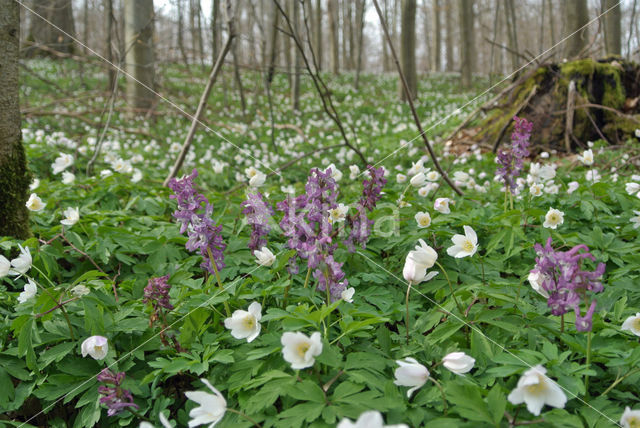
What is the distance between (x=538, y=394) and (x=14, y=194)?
258 centimetres

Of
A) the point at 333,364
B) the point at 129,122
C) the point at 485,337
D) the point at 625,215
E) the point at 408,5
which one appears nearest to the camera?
the point at 333,364

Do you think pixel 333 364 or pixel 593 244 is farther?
pixel 593 244

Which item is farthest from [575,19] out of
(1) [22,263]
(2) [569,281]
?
(1) [22,263]

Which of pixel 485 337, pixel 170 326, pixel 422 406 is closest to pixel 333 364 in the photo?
pixel 422 406

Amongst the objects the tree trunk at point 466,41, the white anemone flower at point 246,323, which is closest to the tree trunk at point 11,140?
the white anemone flower at point 246,323

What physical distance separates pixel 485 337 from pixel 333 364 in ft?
1.70

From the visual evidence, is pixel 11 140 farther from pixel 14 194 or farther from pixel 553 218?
pixel 553 218

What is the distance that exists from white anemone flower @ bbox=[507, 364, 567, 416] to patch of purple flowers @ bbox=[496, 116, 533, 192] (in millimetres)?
1472

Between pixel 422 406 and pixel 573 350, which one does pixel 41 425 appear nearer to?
pixel 422 406

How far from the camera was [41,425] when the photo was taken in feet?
5.31

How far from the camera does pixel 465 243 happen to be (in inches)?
73.3

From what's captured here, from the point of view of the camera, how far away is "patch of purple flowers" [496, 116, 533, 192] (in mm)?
2359

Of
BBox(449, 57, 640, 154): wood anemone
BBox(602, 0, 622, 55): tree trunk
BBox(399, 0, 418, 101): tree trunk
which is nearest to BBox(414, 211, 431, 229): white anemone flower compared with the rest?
BBox(449, 57, 640, 154): wood anemone

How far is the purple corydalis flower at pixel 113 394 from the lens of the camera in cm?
136
